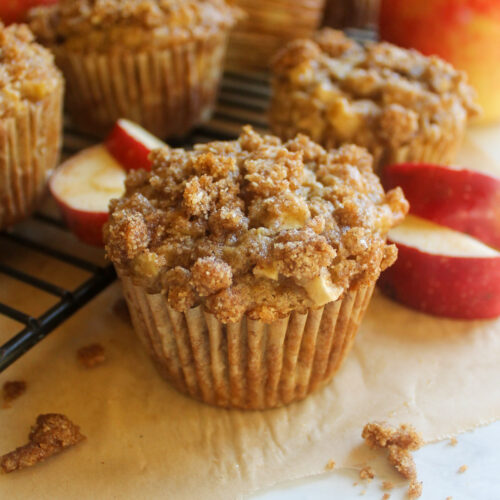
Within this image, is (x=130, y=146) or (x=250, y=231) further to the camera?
(x=130, y=146)

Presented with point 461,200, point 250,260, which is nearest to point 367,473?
point 250,260

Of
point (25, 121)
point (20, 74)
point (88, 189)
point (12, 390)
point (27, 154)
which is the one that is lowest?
point (12, 390)

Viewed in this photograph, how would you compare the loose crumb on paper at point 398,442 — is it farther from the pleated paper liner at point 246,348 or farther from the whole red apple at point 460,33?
the whole red apple at point 460,33

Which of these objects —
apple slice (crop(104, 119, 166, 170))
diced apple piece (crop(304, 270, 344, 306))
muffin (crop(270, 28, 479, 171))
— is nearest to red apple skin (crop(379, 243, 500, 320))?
muffin (crop(270, 28, 479, 171))

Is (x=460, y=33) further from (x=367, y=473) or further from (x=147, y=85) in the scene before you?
(x=367, y=473)

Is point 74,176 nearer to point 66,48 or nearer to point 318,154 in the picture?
point 66,48

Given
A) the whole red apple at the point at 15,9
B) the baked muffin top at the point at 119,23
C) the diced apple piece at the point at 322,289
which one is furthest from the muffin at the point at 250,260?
the whole red apple at the point at 15,9
